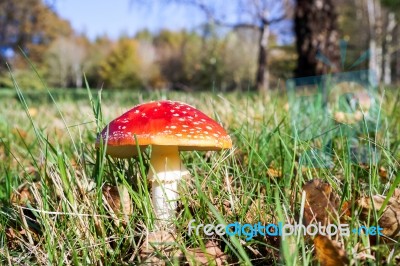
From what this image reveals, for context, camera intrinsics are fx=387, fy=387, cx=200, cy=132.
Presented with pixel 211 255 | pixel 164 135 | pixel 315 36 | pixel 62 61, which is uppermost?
pixel 62 61

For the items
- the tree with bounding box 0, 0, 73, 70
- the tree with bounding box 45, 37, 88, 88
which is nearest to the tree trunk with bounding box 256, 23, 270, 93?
the tree with bounding box 0, 0, 73, 70

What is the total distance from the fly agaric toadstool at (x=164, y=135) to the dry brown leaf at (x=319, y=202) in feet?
0.94

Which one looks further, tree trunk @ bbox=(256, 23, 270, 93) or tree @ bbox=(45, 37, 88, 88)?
tree @ bbox=(45, 37, 88, 88)

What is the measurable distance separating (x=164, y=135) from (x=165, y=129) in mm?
21

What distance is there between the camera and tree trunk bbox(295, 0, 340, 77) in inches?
192

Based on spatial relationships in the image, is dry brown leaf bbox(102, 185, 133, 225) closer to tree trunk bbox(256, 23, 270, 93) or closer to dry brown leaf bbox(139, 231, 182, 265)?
dry brown leaf bbox(139, 231, 182, 265)

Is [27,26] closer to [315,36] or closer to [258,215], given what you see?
[315,36]

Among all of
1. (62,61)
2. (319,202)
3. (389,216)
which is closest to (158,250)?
(319,202)

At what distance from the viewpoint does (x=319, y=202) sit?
945mm

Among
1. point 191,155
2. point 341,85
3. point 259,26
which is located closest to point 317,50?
point 341,85

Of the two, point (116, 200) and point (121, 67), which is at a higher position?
point (121, 67)

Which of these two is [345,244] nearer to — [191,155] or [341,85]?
[191,155]

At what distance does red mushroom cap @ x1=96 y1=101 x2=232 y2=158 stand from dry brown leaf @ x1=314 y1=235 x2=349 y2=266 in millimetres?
404

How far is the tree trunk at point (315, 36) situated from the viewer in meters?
4.88
